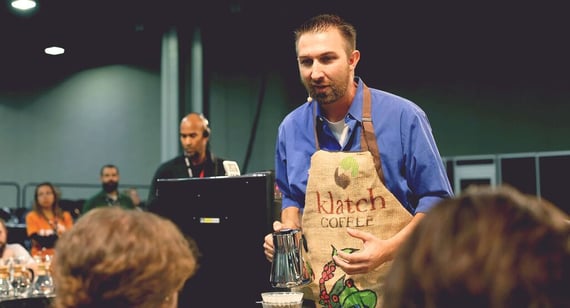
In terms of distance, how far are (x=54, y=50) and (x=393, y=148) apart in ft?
32.8

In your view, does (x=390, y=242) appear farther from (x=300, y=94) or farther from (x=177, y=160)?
(x=300, y=94)

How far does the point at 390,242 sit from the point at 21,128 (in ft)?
40.3

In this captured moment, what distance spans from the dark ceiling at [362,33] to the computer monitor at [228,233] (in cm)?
538

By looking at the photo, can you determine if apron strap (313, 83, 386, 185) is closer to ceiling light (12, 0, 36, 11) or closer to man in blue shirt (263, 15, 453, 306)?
man in blue shirt (263, 15, 453, 306)

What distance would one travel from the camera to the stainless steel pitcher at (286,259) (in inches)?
67.9

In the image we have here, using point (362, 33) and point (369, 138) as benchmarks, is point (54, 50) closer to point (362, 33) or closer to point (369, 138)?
point (362, 33)

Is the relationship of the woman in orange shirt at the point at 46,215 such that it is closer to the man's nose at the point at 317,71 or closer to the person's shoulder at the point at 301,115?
the person's shoulder at the point at 301,115

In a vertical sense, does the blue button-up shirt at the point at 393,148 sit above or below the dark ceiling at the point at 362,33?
below

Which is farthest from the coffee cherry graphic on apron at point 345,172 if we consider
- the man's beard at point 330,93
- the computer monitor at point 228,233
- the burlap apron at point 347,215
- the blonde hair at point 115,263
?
the blonde hair at point 115,263

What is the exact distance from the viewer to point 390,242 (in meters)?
1.73

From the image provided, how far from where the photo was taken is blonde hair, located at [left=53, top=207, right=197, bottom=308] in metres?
0.92

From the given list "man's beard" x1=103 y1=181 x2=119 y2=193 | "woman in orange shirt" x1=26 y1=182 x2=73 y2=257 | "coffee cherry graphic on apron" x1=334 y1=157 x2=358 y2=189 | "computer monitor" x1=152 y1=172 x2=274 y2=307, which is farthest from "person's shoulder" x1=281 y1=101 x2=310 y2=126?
"man's beard" x1=103 y1=181 x2=119 y2=193

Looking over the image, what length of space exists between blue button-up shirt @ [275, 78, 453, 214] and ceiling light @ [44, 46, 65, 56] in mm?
9337

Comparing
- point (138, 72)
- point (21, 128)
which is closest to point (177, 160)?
point (138, 72)
